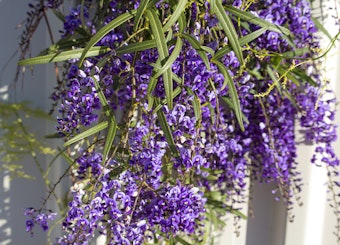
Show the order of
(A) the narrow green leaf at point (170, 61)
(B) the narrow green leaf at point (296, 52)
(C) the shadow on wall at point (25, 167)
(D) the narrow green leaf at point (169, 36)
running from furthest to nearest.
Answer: (C) the shadow on wall at point (25, 167) < (B) the narrow green leaf at point (296, 52) < (D) the narrow green leaf at point (169, 36) < (A) the narrow green leaf at point (170, 61)

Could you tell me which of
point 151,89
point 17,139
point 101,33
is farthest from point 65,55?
point 17,139

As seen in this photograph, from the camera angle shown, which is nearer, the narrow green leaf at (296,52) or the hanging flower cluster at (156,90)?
the hanging flower cluster at (156,90)

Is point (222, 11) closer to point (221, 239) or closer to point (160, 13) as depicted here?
point (160, 13)

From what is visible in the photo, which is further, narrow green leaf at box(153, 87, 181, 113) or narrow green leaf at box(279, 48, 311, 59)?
narrow green leaf at box(279, 48, 311, 59)

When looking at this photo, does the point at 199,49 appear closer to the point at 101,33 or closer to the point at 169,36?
the point at 169,36

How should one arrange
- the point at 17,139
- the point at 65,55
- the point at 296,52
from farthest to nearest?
the point at 17,139 < the point at 296,52 < the point at 65,55

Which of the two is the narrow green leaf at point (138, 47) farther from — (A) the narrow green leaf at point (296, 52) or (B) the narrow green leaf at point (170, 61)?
(A) the narrow green leaf at point (296, 52)

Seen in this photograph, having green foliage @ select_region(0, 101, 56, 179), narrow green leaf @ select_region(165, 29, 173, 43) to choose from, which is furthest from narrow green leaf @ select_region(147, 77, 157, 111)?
green foliage @ select_region(0, 101, 56, 179)

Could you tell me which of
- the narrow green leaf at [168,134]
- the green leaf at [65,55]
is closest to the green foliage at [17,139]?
the green leaf at [65,55]

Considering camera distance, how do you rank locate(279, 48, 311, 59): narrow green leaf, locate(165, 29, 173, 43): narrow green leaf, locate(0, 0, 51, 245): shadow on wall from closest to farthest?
locate(165, 29, 173, 43): narrow green leaf, locate(279, 48, 311, 59): narrow green leaf, locate(0, 0, 51, 245): shadow on wall

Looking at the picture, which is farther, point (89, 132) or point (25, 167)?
point (25, 167)

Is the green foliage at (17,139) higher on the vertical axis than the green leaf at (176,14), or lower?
lower

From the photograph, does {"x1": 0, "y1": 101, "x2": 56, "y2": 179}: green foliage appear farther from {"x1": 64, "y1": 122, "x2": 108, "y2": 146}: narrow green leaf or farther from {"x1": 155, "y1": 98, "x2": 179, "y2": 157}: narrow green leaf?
{"x1": 155, "y1": 98, "x2": 179, "y2": 157}: narrow green leaf

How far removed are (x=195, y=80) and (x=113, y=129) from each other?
0.69 ft
